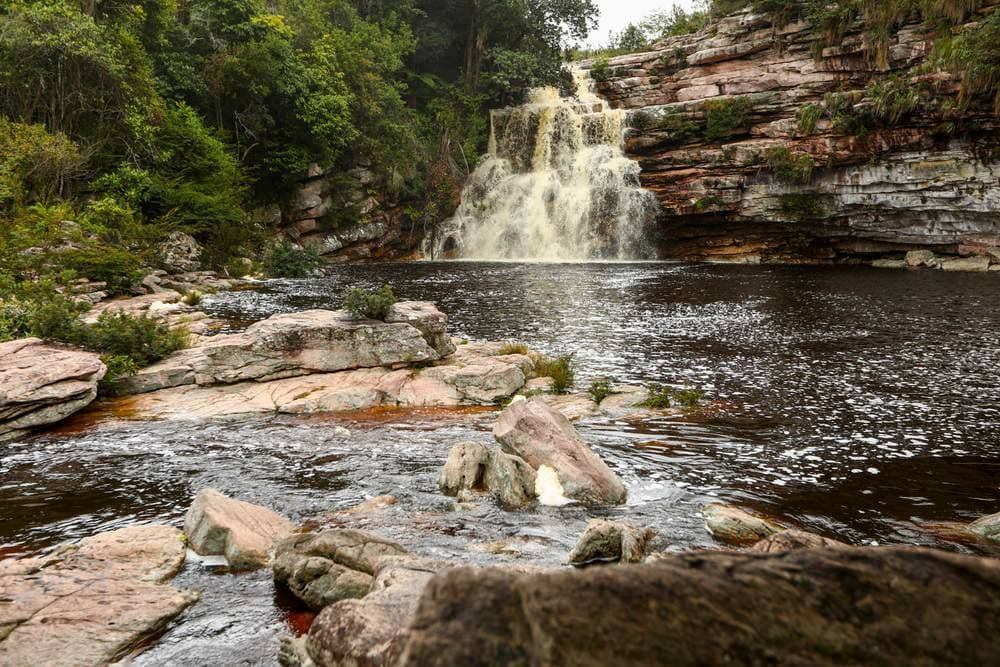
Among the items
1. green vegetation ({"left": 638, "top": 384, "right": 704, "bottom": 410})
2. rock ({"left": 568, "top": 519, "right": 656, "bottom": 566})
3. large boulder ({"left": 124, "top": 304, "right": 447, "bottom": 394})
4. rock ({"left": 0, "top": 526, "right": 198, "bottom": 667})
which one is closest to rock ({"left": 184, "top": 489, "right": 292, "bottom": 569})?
rock ({"left": 0, "top": 526, "right": 198, "bottom": 667})

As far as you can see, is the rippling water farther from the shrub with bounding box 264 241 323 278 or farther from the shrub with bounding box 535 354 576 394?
the shrub with bounding box 264 241 323 278

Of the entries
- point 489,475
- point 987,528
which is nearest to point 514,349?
point 489,475

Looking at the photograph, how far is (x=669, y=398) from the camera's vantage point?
9.33 metres

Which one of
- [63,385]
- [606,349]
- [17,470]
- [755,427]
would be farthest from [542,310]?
[17,470]

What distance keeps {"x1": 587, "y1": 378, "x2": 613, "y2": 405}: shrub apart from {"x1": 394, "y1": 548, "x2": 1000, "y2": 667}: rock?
24.6 feet

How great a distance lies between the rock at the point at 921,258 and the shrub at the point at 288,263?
28.1 m

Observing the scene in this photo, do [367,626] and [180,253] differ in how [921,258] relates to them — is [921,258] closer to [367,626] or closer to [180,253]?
[180,253]

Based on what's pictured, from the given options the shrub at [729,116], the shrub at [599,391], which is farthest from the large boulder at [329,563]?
the shrub at [729,116]

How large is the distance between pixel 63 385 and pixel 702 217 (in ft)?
100

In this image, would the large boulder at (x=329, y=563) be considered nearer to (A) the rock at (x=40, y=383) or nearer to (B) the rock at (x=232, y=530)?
(B) the rock at (x=232, y=530)

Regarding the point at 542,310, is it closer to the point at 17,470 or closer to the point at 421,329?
the point at 421,329

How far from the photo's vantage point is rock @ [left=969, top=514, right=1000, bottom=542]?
16.1 ft

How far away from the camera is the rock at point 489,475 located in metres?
5.80

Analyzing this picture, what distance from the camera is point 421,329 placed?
11117mm
